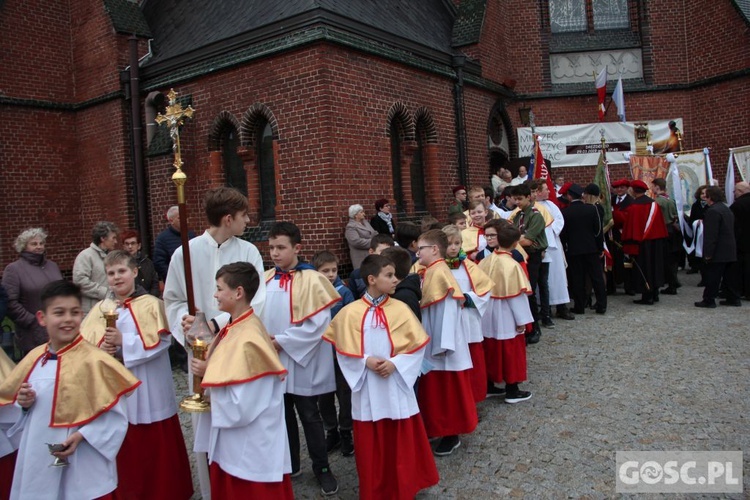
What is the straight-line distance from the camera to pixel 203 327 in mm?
3336

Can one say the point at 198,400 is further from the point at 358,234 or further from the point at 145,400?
the point at 358,234

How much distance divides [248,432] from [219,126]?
26.8ft

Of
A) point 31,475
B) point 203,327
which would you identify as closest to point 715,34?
point 203,327

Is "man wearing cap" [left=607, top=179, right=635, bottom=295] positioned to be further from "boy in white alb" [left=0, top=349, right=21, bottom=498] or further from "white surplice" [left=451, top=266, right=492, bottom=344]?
"boy in white alb" [left=0, top=349, right=21, bottom=498]

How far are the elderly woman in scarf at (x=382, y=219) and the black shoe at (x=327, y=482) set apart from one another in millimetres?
5438

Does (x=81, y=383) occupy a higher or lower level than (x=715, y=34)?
lower

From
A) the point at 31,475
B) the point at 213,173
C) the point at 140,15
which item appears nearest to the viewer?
the point at 31,475

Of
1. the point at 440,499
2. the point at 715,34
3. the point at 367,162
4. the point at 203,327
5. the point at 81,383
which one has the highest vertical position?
the point at 715,34

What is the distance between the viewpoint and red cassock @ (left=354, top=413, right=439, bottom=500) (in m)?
3.59

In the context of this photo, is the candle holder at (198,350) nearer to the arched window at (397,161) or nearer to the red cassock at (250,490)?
the red cassock at (250,490)

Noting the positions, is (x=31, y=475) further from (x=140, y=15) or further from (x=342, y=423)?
(x=140, y=15)

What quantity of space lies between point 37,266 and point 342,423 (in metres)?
3.85

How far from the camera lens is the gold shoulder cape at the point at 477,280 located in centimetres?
496

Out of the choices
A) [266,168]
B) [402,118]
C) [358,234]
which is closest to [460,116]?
[402,118]
